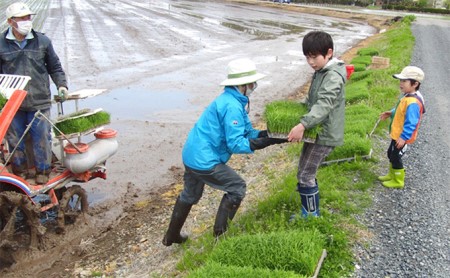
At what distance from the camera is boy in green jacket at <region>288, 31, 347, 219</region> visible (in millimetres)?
4344

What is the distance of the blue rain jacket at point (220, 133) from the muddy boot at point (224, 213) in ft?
1.39

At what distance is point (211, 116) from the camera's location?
4.64m

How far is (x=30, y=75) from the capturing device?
5.86 metres

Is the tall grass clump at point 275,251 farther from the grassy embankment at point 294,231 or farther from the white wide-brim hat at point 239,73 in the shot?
the white wide-brim hat at point 239,73

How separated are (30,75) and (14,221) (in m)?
1.75

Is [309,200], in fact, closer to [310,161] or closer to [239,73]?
[310,161]

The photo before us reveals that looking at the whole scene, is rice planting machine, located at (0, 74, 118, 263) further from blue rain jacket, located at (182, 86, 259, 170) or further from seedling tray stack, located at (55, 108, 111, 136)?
blue rain jacket, located at (182, 86, 259, 170)

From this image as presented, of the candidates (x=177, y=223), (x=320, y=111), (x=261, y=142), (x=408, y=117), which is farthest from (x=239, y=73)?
(x=408, y=117)

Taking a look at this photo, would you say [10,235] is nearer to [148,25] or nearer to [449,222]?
[449,222]

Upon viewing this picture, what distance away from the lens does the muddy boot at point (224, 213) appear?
16.1ft

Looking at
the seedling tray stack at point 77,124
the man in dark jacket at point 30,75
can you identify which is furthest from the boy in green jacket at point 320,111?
the man in dark jacket at point 30,75

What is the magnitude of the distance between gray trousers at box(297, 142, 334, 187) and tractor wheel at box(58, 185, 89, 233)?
3.10 m

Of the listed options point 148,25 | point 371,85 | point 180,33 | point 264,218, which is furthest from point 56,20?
point 264,218

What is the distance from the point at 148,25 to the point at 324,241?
935 inches
